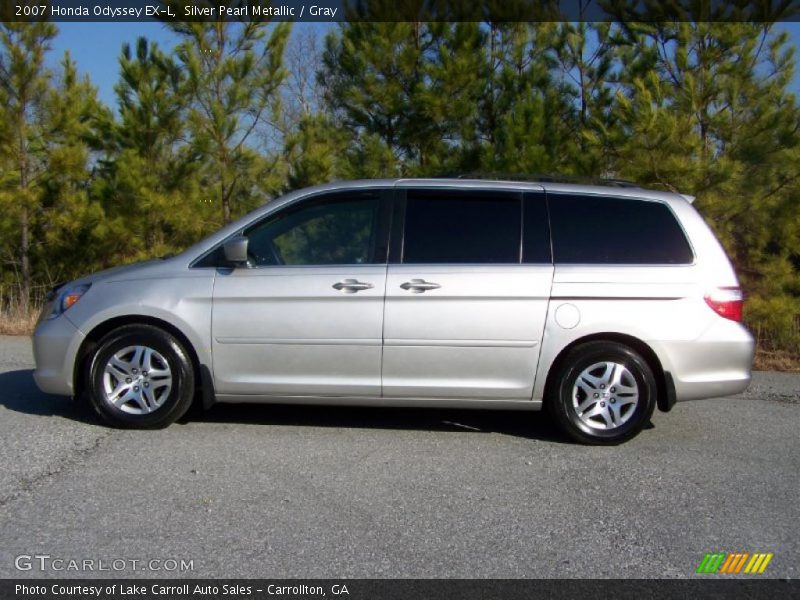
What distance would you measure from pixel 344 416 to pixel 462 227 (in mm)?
1706

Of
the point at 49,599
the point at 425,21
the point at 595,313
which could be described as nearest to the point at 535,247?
the point at 595,313

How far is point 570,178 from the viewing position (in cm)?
630

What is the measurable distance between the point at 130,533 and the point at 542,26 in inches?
342

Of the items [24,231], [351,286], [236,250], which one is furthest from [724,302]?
[24,231]

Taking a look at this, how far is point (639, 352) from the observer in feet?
19.2

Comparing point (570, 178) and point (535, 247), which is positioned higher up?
point (570, 178)

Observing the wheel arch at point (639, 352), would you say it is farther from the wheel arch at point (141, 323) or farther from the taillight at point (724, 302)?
the wheel arch at point (141, 323)

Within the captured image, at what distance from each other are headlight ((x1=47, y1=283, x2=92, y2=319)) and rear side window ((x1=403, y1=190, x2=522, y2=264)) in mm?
2252

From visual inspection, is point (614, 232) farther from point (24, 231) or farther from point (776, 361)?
point (24, 231)

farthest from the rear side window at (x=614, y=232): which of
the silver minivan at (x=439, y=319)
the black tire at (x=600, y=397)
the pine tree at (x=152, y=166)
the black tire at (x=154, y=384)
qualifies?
the pine tree at (x=152, y=166)

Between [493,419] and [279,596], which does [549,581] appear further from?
[493,419]

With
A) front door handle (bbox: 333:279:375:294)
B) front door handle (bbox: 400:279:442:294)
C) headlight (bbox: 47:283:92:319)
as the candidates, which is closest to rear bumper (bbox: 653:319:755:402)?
front door handle (bbox: 400:279:442:294)

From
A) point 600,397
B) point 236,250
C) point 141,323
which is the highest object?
point 236,250

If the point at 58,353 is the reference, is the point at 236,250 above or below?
above
